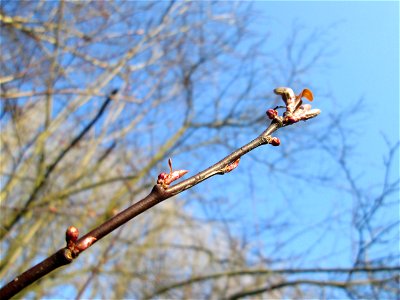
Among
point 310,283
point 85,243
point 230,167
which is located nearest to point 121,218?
point 85,243

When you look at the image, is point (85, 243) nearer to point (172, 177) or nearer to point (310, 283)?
point (172, 177)

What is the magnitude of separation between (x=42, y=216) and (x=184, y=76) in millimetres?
2584

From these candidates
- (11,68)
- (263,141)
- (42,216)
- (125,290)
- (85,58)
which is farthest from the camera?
(125,290)

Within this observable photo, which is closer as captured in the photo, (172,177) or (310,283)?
(172,177)

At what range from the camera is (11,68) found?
3.82 metres

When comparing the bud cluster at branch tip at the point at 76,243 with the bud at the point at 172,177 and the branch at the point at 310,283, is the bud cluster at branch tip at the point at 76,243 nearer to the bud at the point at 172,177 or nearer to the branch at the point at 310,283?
the bud at the point at 172,177

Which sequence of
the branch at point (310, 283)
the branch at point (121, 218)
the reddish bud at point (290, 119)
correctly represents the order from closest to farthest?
the branch at point (121, 218), the reddish bud at point (290, 119), the branch at point (310, 283)

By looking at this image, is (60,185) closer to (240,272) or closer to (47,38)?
(47,38)

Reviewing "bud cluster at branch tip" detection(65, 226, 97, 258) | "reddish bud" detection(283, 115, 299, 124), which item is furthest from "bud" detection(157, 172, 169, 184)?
"reddish bud" detection(283, 115, 299, 124)

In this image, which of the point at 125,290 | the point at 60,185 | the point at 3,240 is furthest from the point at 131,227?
the point at 3,240

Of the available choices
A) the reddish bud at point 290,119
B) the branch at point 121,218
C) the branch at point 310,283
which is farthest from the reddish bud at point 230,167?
the branch at point 310,283

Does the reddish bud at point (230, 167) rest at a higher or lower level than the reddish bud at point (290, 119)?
lower

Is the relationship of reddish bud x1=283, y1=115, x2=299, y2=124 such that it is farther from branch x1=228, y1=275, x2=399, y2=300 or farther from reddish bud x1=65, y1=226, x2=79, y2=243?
branch x1=228, y1=275, x2=399, y2=300

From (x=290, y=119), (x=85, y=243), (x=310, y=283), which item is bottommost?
(x=85, y=243)
